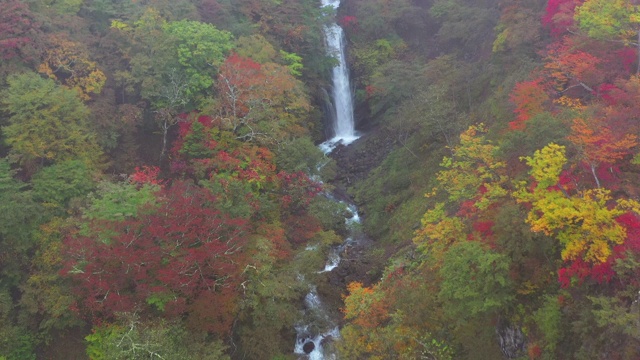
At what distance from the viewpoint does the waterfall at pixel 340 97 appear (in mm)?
38562

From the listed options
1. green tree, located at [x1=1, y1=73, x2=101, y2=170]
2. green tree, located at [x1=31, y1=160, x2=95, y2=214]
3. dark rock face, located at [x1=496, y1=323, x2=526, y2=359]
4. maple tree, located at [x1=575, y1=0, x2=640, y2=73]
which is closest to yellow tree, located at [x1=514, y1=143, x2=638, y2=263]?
dark rock face, located at [x1=496, y1=323, x2=526, y2=359]

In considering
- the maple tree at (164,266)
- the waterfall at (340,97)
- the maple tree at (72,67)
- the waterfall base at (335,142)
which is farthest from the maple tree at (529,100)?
the maple tree at (72,67)

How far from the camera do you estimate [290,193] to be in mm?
24125

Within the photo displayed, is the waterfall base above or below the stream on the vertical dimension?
below

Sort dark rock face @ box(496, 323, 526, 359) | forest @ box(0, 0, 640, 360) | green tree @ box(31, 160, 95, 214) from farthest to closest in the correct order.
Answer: green tree @ box(31, 160, 95, 214) → forest @ box(0, 0, 640, 360) → dark rock face @ box(496, 323, 526, 359)

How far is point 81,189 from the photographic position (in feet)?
68.4

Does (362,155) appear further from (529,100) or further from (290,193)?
(529,100)

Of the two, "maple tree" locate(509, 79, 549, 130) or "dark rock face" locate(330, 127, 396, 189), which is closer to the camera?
"maple tree" locate(509, 79, 549, 130)

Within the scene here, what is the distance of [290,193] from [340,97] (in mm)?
17998

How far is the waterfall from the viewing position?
38562 mm

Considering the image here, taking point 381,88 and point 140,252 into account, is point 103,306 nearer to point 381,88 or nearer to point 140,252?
point 140,252

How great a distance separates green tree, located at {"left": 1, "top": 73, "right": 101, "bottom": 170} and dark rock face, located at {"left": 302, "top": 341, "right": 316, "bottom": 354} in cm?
1373

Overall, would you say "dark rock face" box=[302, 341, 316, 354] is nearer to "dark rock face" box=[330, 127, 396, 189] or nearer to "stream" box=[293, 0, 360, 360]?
"stream" box=[293, 0, 360, 360]

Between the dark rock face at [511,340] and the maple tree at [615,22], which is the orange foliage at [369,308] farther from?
the maple tree at [615,22]
